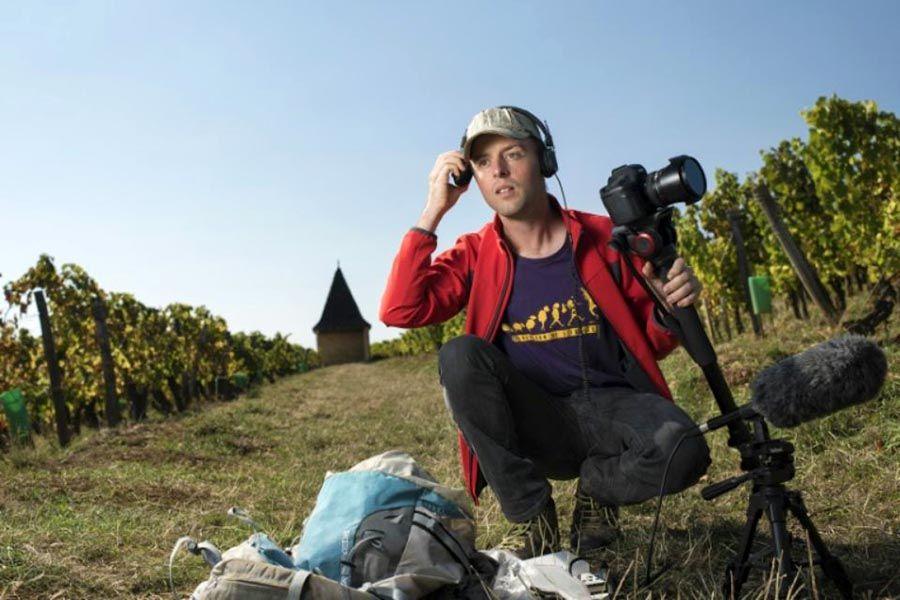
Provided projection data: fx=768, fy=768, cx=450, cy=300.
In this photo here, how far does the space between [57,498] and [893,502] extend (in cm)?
461

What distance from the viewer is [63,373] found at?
1320cm

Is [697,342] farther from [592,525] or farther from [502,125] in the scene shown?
[502,125]

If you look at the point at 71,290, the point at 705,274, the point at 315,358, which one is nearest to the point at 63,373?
the point at 71,290

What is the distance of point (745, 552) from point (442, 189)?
61.3 inches

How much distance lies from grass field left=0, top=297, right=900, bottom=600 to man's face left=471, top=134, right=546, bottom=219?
1293mm

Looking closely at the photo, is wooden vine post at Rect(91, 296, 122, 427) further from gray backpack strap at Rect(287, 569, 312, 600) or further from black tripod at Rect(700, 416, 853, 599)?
black tripod at Rect(700, 416, 853, 599)

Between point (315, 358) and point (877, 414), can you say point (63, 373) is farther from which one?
point (315, 358)

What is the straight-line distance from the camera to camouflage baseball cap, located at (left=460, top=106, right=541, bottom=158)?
272 cm

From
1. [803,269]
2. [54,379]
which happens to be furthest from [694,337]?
[54,379]

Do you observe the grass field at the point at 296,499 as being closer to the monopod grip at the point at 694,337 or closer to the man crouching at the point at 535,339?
the man crouching at the point at 535,339

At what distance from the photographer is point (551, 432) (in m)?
2.75

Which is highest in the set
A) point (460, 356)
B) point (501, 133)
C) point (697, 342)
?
point (501, 133)

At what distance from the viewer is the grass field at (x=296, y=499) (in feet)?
8.63

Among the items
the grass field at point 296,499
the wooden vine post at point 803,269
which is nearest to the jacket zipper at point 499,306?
the grass field at point 296,499
